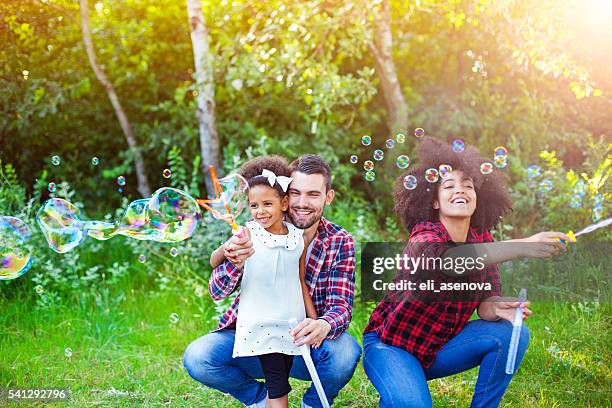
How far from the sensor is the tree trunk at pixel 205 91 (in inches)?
192

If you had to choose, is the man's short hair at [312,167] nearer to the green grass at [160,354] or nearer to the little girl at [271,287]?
the little girl at [271,287]

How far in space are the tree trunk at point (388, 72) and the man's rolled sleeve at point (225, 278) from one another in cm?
303

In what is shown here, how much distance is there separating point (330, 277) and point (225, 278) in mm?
391

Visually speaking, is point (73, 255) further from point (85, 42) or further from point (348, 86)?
point (348, 86)

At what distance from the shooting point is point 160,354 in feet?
11.8

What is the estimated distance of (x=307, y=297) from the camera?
2.62 m

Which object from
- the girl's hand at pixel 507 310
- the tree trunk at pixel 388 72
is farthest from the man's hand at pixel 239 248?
the tree trunk at pixel 388 72

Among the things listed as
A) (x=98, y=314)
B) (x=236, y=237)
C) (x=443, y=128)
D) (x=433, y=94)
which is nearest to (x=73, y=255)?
(x=98, y=314)

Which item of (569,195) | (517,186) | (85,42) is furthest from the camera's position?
(85,42)

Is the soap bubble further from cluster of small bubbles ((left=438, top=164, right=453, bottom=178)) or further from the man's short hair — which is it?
cluster of small bubbles ((left=438, top=164, right=453, bottom=178))

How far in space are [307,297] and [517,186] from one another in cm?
268

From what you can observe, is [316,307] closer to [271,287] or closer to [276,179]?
[271,287]

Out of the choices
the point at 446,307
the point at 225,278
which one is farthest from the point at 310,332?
the point at 446,307

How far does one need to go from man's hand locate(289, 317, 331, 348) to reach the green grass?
2.38ft
